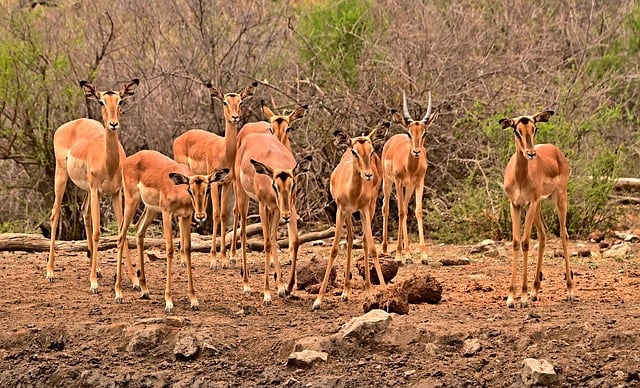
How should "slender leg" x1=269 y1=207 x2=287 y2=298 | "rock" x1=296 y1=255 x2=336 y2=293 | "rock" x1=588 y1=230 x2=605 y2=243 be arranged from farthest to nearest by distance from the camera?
"rock" x1=588 y1=230 x2=605 y2=243 → "rock" x1=296 y1=255 x2=336 y2=293 → "slender leg" x1=269 y1=207 x2=287 y2=298

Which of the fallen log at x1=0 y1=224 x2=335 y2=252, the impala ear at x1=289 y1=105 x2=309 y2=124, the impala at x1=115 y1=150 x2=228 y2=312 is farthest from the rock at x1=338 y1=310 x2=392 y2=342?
the fallen log at x1=0 y1=224 x2=335 y2=252

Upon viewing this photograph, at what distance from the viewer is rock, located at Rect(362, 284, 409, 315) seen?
9227 mm

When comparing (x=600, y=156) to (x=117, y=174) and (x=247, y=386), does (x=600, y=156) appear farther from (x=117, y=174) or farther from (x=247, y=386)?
(x=247, y=386)

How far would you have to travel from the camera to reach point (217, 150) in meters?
12.6

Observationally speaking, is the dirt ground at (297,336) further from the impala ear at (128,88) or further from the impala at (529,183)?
the impala ear at (128,88)

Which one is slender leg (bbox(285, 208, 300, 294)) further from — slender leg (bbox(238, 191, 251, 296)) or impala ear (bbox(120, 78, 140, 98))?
impala ear (bbox(120, 78, 140, 98))

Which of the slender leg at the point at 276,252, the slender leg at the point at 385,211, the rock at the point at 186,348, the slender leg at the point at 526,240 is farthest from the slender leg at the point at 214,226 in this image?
the slender leg at the point at 526,240

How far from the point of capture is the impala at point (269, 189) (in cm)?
971

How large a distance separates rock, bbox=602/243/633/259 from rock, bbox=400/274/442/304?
3.56m

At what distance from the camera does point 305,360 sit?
8.29 meters

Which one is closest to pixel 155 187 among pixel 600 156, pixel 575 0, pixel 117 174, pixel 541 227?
pixel 117 174

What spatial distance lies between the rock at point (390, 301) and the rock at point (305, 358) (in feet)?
3.36

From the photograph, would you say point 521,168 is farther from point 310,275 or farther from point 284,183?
point 310,275

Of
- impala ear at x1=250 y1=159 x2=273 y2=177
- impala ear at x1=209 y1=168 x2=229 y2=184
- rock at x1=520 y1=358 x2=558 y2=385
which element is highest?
impala ear at x1=250 y1=159 x2=273 y2=177
